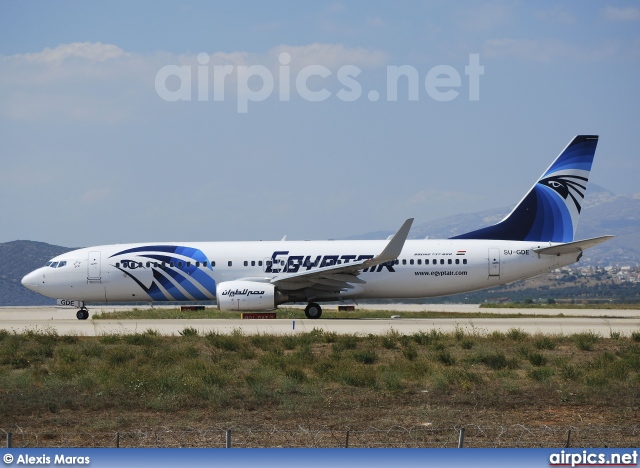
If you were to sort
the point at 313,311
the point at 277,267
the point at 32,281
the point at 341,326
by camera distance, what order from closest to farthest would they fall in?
1. the point at 341,326
2. the point at 277,267
3. the point at 313,311
4. the point at 32,281

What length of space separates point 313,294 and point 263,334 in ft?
27.7

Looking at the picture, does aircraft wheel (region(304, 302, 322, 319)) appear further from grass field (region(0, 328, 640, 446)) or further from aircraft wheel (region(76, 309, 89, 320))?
grass field (region(0, 328, 640, 446))

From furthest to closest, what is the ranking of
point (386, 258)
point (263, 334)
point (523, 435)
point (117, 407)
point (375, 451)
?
point (386, 258) → point (263, 334) → point (117, 407) → point (523, 435) → point (375, 451)

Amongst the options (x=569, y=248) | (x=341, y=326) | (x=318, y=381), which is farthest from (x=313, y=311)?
(x=318, y=381)

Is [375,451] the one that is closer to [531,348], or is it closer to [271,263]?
[531,348]

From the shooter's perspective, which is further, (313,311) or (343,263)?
(313,311)

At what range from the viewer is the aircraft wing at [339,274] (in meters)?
33.8

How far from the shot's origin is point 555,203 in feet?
123

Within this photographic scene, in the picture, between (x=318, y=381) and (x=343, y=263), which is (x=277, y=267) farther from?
(x=318, y=381)

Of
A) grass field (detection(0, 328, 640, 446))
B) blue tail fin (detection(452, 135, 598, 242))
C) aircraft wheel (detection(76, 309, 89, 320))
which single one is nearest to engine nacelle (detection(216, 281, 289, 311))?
aircraft wheel (detection(76, 309, 89, 320))

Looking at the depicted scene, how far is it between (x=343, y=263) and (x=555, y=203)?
30.6 feet

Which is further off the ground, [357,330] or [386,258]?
[386,258]

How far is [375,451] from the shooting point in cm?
858

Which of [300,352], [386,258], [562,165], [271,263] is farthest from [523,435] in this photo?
[562,165]
